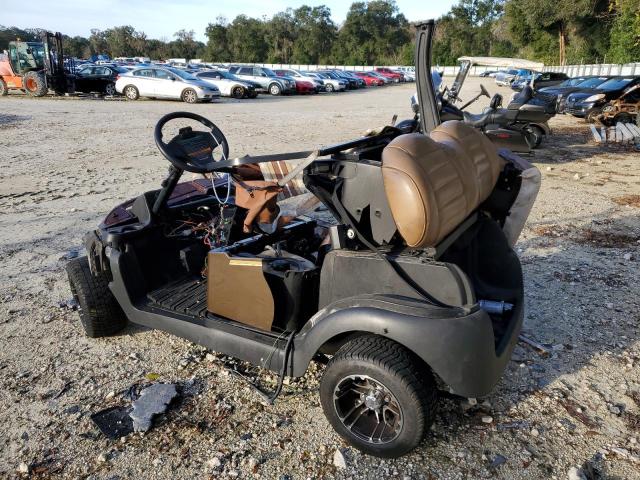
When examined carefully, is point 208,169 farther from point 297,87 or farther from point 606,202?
point 297,87

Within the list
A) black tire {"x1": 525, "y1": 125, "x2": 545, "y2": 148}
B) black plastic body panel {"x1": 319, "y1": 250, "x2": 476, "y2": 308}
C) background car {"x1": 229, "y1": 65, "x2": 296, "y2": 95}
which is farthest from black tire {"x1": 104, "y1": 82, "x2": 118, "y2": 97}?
black plastic body panel {"x1": 319, "y1": 250, "x2": 476, "y2": 308}

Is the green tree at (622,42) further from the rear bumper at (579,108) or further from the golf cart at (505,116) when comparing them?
the golf cart at (505,116)

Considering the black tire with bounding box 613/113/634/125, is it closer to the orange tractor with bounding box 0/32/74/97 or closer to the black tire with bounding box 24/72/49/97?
the orange tractor with bounding box 0/32/74/97

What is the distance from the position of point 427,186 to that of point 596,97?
604 inches

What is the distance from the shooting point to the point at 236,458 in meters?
2.47

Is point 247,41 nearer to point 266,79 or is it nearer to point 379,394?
point 266,79

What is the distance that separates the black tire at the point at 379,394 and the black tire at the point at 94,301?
1782mm

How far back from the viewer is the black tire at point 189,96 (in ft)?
64.2

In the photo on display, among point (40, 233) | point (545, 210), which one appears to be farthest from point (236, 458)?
point (545, 210)

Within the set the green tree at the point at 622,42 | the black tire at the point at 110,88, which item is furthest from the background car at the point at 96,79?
the green tree at the point at 622,42

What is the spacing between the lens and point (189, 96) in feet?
64.9

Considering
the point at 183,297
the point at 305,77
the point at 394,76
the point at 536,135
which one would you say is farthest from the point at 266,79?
the point at 183,297

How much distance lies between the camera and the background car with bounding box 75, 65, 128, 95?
2152 cm

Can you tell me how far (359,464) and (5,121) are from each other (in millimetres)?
15347
